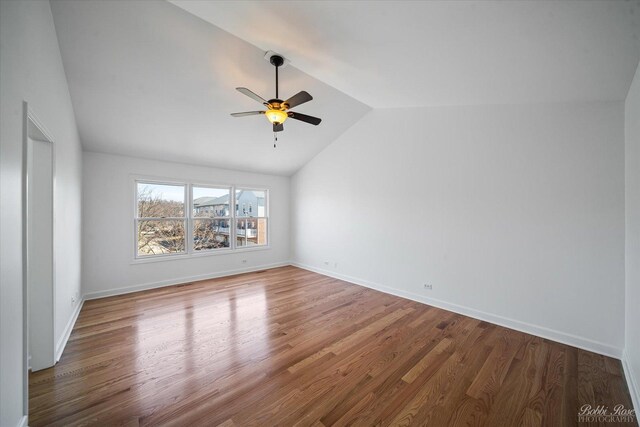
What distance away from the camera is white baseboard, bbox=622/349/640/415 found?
189cm

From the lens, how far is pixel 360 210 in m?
4.93

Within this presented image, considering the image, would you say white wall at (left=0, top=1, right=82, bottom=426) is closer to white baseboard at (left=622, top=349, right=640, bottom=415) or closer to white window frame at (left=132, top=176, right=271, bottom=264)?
white window frame at (left=132, top=176, right=271, bottom=264)

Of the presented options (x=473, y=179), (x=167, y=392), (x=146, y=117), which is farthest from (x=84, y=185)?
(x=473, y=179)

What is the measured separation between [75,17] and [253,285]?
4.11m

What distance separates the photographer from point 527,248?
121 inches

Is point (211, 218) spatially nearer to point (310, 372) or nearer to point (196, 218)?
point (196, 218)

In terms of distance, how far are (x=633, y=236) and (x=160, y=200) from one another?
633cm

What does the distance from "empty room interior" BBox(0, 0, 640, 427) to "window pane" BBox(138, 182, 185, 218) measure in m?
0.04

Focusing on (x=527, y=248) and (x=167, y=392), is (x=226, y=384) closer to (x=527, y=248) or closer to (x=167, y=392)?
(x=167, y=392)

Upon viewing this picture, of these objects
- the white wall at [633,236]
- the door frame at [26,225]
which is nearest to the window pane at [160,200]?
the door frame at [26,225]

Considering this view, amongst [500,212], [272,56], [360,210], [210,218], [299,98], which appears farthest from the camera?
[210,218]

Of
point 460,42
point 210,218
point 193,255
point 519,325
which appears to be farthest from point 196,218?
point 519,325

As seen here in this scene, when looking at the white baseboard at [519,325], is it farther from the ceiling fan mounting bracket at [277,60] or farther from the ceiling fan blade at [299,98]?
the ceiling fan mounting bracket at [277,60]

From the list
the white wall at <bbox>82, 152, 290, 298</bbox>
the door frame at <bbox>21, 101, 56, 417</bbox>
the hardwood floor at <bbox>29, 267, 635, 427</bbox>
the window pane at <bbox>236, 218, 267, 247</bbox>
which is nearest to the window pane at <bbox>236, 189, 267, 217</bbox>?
the window pane at <bbox>236, 218, 267, 247</bbox>
